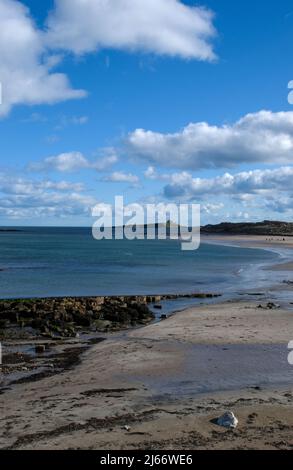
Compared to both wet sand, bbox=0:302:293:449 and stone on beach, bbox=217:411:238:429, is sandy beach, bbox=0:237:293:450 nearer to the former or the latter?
wet sand, bbox=0:302:293:449

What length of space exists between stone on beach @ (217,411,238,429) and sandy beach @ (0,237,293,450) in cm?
16

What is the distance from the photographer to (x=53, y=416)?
1216cm

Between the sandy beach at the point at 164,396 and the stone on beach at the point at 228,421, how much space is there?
16cm

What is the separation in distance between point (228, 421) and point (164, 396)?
2.87 m

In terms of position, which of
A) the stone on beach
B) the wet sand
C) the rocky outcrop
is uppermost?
the stone on beach

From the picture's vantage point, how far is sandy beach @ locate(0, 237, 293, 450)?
10.7m

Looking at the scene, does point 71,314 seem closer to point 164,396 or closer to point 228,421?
point 164,396

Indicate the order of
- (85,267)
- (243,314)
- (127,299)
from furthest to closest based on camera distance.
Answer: (85,267) → (127,299) → (243,314)

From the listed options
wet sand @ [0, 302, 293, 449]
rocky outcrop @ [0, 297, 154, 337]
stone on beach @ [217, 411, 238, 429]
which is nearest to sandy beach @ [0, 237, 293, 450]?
wet sand @ [0, 302, 293, 449]

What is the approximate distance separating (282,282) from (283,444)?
118 ft

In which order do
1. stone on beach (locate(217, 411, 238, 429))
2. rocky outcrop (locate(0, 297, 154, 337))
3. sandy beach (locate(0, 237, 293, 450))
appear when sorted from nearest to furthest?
sandy beach (locate(0, 237, 293, 450))
stone on beach (locate(217, 411, 238, 429))
rocky outcrop (locate(0, 297, 154, 337))

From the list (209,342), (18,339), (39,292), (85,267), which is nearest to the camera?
(209,342)
